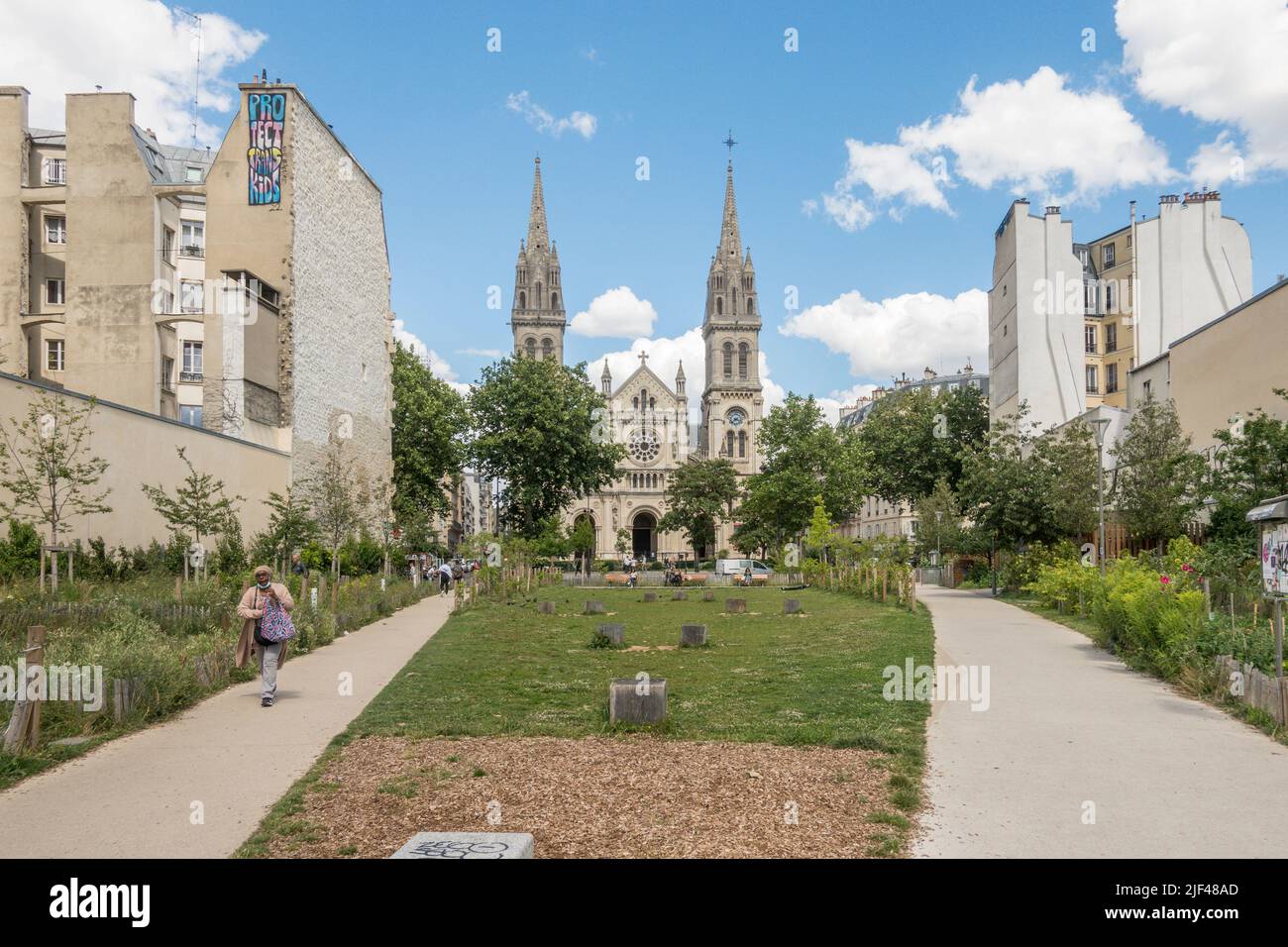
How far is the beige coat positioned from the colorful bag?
2.6 inches

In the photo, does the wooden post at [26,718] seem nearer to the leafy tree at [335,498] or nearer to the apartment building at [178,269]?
the leafy tree at [335,498]

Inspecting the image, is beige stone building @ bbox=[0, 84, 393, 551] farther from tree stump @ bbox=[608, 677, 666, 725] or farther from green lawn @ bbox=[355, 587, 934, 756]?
tree stump @ bbox=[608, 677, 666, 725]

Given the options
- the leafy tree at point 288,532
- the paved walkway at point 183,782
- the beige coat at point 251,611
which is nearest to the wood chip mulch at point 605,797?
the paved walkway at point 183,782

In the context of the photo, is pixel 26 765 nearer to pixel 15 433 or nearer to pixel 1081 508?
pixel 15 433

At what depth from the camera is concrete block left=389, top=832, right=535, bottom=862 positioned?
4938 millimetres

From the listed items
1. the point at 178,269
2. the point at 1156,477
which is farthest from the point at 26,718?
the point at 178,269

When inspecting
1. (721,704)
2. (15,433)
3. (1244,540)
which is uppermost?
(15,433)

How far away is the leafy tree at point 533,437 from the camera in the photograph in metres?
57.8

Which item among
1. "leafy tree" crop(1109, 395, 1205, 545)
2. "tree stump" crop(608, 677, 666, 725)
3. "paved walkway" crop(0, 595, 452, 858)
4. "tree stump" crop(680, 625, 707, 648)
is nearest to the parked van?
"leafy tree" crop(1109, 395, 1205, 545)

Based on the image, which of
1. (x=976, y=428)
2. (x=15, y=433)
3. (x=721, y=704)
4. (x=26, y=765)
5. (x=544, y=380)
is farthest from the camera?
(x=976, y=428)

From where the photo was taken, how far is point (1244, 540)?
2066 centimetres
